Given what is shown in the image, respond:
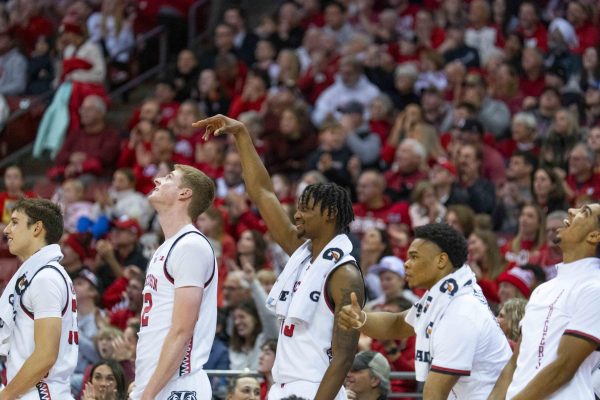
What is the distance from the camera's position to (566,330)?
20.9ft

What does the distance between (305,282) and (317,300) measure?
4.5 inches

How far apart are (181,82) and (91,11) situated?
2291 mm

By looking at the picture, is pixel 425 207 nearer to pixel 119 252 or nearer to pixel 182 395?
pixel 119 252

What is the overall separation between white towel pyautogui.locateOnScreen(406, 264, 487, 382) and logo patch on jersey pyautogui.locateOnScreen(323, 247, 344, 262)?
62 centimetres

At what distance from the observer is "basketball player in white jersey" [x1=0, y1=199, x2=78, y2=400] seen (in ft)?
21.6

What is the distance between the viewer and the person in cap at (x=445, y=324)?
21.7 feet

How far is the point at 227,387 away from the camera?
9391mm

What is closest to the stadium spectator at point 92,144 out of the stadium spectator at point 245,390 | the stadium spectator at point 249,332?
the stadium spectator at point 249,332

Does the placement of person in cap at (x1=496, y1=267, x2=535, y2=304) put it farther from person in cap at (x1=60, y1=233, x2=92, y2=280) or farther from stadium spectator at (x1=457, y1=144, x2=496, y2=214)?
person in cap at (x1=60, y1=233, x2=92, y2=280)

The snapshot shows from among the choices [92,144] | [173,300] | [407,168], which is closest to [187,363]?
[173,300]

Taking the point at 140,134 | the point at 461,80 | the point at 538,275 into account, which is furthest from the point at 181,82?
the point at 538,275

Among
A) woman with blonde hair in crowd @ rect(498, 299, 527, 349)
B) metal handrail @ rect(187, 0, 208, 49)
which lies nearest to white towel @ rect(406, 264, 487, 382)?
woman with blonde hair in crowd @ rect(498, 299, 527, 349)

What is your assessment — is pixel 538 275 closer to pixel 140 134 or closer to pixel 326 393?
pixel 326 393

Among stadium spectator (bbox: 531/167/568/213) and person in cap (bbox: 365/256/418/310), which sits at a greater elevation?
stadium spectator (bbox: 531/167/568/213)
